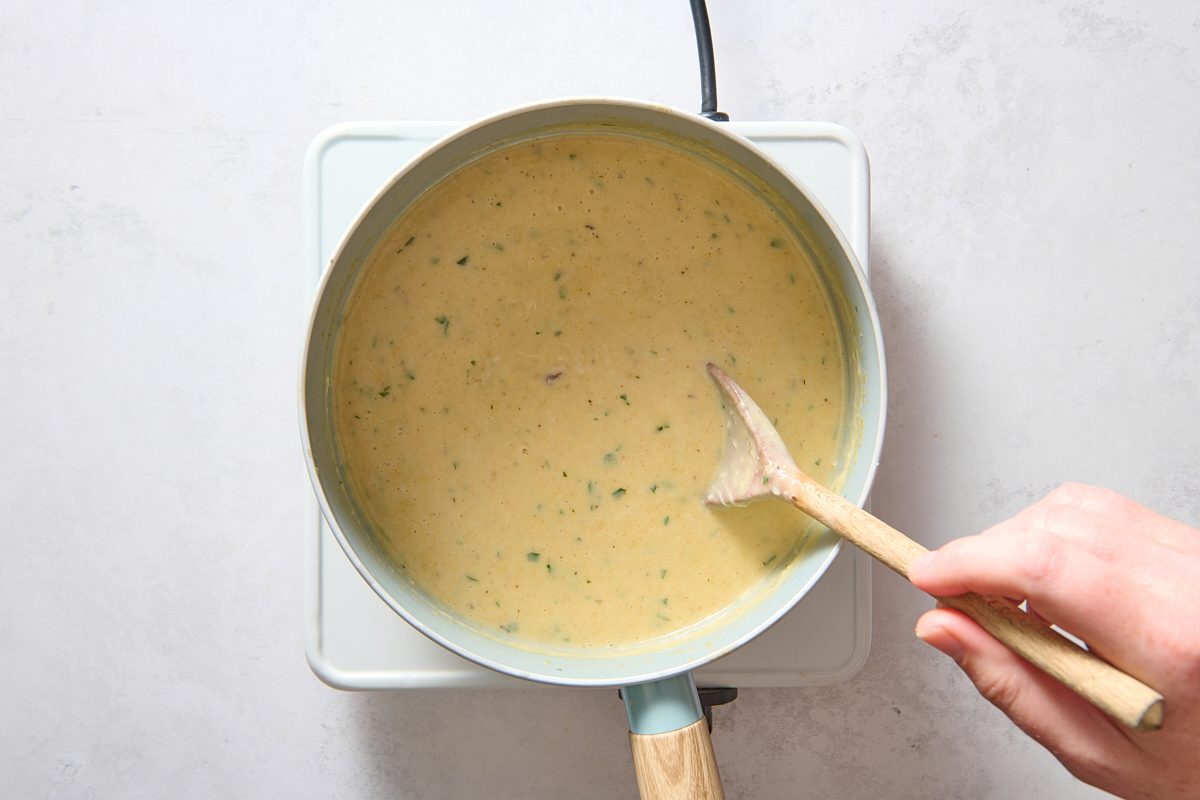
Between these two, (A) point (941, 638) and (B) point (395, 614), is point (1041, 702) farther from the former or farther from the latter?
(B) point (395, 614)

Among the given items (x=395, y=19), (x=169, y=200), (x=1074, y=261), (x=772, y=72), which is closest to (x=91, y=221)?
(x=169, y=200)

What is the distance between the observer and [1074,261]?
98 cm

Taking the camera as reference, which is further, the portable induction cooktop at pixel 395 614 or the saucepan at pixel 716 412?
the portable induction cooktop at pixel 395 614

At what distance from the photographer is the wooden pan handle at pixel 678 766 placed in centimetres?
73

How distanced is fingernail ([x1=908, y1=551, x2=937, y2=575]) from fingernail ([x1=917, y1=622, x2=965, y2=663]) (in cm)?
4

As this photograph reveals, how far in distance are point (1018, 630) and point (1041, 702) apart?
0.27ft

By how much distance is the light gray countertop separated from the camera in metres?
0.96

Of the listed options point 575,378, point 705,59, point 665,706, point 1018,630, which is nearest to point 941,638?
point 1018,630

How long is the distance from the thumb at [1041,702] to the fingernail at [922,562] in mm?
39

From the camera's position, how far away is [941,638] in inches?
26.0

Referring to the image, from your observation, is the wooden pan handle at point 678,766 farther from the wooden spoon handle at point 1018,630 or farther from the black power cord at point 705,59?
the black power cord at point 705,59

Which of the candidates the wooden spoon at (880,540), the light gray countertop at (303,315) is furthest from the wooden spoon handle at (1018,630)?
the light gray countertop at (303,315)

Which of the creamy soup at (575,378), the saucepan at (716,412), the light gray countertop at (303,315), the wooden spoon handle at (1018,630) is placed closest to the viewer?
the wooden spoon handle at (1018,630)

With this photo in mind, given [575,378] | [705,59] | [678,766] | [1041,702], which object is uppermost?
[705,59]
